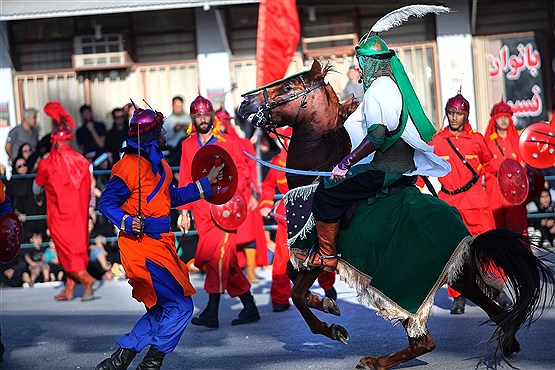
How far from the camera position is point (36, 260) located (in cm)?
1479

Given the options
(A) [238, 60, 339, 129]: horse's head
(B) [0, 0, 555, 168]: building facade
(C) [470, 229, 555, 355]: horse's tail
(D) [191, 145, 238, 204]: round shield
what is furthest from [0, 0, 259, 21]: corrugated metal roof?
(C) [470, 229, 555, 355]: horse's tail

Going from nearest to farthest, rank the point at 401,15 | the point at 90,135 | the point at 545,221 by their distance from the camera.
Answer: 1. the point at 401,15
2. the point at 545,221
3. the point at 90,135

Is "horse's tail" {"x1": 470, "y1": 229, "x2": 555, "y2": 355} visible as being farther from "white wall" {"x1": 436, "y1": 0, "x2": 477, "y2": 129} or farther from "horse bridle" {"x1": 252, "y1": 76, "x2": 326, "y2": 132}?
"white wall" {"x1": 436, "y1": 0, "x2": 477, "y2": 129}

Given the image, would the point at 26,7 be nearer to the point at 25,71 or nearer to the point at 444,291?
the point at 25,71

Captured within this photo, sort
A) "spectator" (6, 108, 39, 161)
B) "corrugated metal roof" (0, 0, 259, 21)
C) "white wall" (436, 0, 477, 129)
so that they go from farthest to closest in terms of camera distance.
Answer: "white wall" (436, 0, 477, 129), "corrugated metal roof" (0, 0, 259, 21), "spectator" (6, 108, 39, 161)

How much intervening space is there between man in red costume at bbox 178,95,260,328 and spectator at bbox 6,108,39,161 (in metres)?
5.99

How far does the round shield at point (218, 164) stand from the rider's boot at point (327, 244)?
802 millimetres

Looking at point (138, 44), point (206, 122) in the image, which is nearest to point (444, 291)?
point (206, 122)

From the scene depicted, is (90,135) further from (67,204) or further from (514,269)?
(514,269)

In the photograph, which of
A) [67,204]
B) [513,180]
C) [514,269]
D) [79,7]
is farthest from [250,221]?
[79,7]

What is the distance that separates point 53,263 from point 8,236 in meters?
6.66

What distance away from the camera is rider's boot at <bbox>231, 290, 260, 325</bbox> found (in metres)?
10.4

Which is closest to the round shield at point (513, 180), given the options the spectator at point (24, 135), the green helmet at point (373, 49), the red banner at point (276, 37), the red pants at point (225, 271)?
the red pants at point (225, 271)

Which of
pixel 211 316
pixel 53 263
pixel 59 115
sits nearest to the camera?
pixel 211 316
